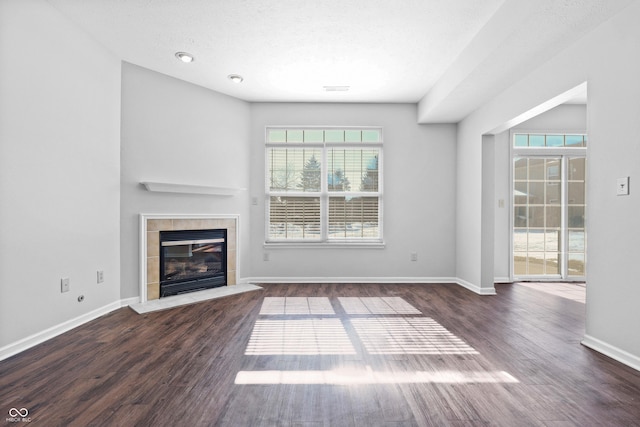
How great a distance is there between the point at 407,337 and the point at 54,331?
2991mm

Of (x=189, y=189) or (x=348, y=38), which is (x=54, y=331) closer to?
(x=189, y=189)

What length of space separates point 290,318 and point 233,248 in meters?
1.78

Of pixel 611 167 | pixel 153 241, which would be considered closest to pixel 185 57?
pixel 153 241

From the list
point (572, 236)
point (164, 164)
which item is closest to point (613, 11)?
point (572, 236)

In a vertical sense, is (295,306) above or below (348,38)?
below

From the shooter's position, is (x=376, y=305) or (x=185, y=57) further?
(x=376, y=305)

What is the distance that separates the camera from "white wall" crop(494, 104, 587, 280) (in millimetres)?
4844

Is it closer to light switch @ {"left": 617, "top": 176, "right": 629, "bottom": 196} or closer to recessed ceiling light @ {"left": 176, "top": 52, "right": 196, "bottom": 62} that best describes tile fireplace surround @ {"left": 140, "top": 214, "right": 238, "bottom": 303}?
recessed ceiling light @ {"left": 176, "top": 52, "right": 196, "bottom": 62}

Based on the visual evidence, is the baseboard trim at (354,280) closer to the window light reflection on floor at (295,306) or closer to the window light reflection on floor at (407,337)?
the window light reflection on floor at (295,306)

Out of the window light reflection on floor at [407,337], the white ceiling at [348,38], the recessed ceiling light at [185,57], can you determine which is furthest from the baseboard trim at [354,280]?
the recessed ceiling light at [185,57]

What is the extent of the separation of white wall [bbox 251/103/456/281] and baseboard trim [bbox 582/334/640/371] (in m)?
2.36

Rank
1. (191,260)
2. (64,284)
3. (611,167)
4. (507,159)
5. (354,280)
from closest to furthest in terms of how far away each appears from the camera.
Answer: (611,167), (64,284), (191,260), (354,280), (507,159)

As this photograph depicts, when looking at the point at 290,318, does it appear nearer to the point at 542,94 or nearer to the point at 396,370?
the point at 396,370

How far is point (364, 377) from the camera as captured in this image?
6.48 feet
